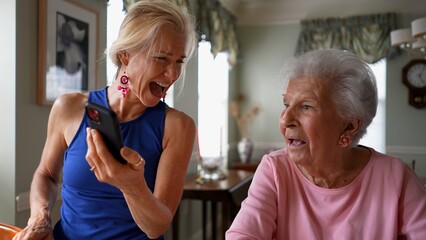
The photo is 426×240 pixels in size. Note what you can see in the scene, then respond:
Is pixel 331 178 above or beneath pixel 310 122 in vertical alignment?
beneath

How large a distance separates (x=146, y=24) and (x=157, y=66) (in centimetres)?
12

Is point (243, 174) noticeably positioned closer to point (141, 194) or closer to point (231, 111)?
point (231, 111)

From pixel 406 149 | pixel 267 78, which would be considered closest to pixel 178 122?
pixel 267 78

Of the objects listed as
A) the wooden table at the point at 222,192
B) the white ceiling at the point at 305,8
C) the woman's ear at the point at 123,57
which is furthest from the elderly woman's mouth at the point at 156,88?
the white ceiling at the point at 305,8

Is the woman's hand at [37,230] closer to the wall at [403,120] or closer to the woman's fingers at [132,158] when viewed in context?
the woman's fingers at [132,158]

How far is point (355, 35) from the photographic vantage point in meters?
5.05

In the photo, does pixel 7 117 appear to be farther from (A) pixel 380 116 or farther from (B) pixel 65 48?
(A) pixel 380 116

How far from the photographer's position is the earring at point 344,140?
43.6 inches

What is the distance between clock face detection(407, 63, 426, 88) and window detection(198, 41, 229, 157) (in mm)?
2350

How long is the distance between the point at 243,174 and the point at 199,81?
1075 millimetres

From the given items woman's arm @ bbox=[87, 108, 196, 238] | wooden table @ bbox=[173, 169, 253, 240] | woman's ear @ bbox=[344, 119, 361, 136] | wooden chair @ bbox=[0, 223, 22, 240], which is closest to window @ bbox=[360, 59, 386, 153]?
wooden table @ bbox=[173, 169, 253, 240]

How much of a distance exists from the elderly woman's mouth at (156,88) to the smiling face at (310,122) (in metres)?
0.36

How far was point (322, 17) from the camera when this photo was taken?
526 cm

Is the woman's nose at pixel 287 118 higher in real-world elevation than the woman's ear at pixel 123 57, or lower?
lower
